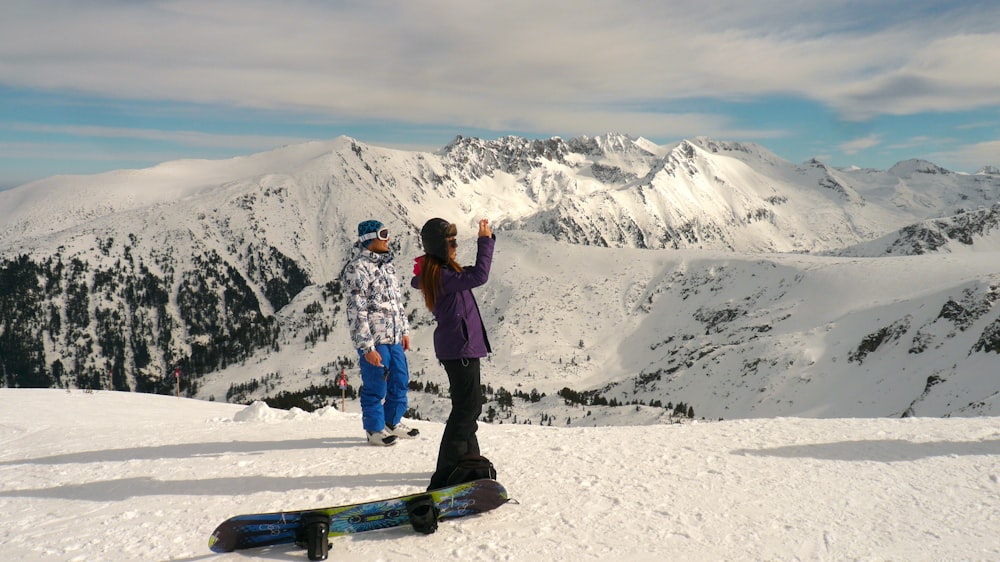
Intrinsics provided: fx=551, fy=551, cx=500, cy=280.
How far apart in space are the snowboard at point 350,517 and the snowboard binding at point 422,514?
0.16 feet

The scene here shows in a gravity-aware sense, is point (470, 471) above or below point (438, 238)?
below

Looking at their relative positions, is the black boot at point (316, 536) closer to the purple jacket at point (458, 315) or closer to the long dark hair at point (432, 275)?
the purple jacket at point (458, 315)

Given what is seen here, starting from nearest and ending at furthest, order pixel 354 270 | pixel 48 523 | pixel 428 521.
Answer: pixel 428 521, pixel 48 523, pixel 354 270

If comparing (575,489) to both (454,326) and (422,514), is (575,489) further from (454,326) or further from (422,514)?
(454,326)

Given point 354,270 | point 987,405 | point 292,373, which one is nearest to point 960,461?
point 354,270

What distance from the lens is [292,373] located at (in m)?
138

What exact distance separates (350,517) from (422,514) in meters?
0.70

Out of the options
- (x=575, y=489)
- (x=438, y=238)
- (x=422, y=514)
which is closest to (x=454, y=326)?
(x=438, y=238)

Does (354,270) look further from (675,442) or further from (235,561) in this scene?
(675,442)

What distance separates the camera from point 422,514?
540cm

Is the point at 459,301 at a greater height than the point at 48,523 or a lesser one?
greater

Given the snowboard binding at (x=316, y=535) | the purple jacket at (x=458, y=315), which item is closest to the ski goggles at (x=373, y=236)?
the purple jacket at (x=458, y=315)

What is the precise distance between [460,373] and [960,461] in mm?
6908

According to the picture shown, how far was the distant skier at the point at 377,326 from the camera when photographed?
315 inches
